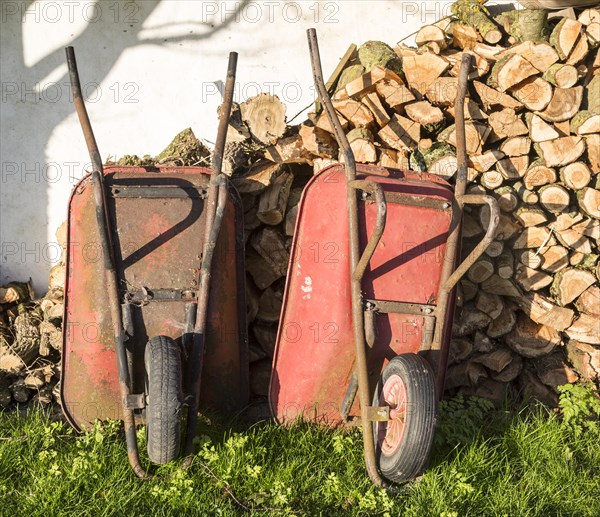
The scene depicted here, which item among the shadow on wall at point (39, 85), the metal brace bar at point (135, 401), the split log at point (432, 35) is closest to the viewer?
the metal brace bar at point (135, 401)

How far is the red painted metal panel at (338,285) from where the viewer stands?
3.27 meters

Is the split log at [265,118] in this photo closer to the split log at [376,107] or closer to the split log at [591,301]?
the split log at [376,107]

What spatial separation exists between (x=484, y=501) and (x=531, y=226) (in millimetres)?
1400

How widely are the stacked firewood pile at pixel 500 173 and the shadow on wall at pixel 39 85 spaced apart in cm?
96

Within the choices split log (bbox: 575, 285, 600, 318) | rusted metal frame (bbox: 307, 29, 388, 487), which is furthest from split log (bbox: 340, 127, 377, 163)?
split log (bbox: 575, 285, 600, 318)

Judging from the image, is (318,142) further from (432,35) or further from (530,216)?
(530,216)

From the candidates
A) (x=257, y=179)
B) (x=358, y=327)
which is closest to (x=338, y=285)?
(x=358, y=327)

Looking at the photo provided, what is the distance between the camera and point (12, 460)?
3.13 meters

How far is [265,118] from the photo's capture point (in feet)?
12.8

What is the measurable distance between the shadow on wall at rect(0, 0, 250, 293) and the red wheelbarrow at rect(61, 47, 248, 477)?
90 centimetres

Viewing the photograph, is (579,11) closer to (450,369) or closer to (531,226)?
(531,226)

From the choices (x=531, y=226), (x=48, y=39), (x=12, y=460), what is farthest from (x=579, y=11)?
(x=12, y=460)

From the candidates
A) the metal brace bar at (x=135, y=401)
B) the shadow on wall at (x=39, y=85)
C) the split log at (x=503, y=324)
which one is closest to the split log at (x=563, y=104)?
the split log at (x=503, y=324)

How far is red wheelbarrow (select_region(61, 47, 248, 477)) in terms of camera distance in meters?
3.18
